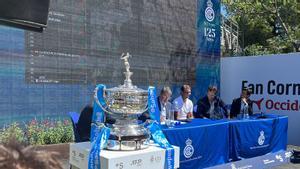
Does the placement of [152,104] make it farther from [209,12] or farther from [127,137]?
[209,12]

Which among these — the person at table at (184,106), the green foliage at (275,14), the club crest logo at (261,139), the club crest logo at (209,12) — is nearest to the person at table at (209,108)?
the person at table at (184,106)

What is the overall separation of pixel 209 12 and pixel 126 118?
9.35 meters

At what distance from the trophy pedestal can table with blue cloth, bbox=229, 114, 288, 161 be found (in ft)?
9.76

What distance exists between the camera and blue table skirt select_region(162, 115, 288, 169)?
584cm

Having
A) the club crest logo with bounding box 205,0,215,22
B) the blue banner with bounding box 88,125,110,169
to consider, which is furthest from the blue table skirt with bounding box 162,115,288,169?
the club crest logo with bounding box 205,0,215,22

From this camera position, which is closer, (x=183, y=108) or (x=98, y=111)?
(x=98, y=111)

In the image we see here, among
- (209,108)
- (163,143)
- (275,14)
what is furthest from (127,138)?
(275,14)

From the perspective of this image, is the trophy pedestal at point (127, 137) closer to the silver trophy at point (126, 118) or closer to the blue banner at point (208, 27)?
the silver trophy at point (126, 118)

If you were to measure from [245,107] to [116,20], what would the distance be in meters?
3.71

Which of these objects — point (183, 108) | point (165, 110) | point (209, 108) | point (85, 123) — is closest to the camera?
point (85, 123)

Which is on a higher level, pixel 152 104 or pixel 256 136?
pixel 152 104

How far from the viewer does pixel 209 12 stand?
12.9 meters

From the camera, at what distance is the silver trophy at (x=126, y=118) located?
3971 millimetres

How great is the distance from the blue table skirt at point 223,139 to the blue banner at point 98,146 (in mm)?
1543
